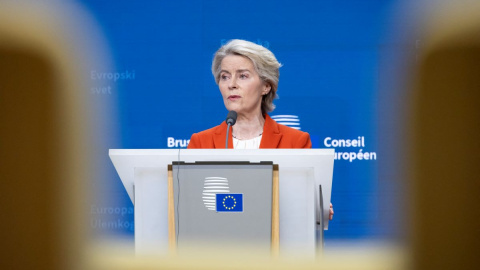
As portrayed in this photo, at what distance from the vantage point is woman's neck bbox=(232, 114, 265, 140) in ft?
8.04

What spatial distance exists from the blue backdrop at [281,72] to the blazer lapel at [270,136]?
1.14m

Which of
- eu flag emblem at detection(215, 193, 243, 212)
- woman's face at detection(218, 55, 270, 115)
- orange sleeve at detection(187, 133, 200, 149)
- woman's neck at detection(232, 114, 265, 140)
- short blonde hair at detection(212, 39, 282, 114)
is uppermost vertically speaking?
short blonde hair at detection(212, 39, 282, 114)

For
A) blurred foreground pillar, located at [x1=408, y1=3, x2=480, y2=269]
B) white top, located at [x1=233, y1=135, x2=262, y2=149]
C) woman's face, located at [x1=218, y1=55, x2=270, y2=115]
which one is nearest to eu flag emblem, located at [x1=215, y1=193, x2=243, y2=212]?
blurred foreground pillar, located at [x1=408, y1=3, x2=480, y2=269]

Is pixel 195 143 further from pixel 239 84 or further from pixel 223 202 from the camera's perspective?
pixel 223 202

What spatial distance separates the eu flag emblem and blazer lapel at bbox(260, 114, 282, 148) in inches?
41.9

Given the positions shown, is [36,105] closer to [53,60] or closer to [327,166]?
[53,60]

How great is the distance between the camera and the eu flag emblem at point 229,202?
4.18 ft

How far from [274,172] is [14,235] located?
0.86 meters

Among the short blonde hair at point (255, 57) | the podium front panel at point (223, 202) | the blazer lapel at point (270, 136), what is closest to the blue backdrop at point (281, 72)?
the short blonde hair at point (255, 57)

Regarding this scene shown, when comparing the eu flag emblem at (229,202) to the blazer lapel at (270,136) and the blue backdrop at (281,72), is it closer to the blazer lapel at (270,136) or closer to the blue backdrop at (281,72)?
the blazer lapel at (270,136)

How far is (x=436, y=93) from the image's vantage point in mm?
472

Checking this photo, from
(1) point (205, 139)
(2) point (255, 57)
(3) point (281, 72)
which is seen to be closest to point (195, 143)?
(1) point (205, 139)

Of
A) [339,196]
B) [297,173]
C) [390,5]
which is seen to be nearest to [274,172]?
[297,173]

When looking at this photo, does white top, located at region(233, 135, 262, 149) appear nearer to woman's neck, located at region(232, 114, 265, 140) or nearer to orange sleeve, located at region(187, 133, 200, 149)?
woman's neck, located at region(232, 114, 265, 140)
